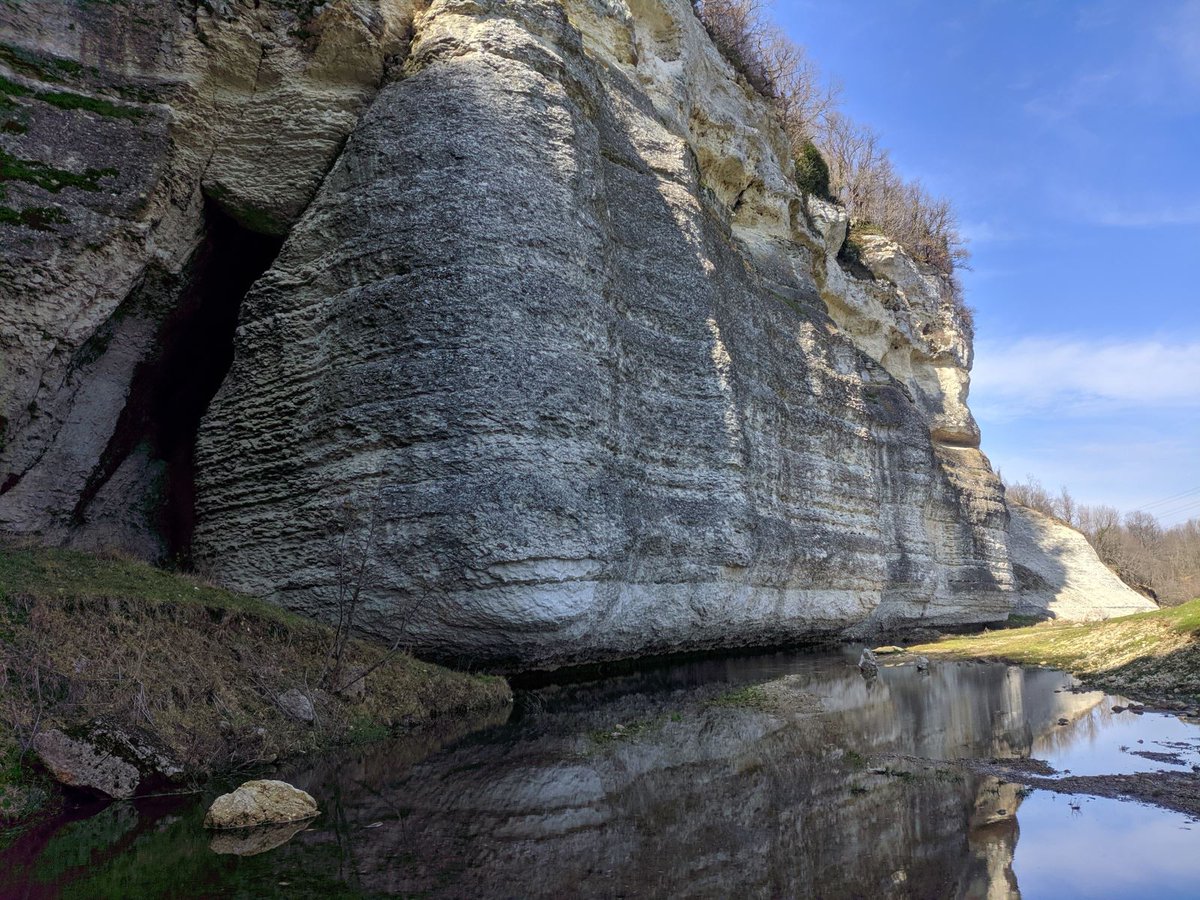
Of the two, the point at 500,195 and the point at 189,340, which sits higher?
the point at 500,195

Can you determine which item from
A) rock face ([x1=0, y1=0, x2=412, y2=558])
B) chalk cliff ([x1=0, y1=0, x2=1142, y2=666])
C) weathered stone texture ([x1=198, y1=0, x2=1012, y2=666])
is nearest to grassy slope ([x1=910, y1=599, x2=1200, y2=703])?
weathered stone texture ([x1=198, y1=0, x2=1012, y2=666])

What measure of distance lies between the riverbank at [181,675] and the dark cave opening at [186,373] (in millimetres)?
3374

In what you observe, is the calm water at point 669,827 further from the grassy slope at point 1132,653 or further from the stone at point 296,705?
the grassy slope at point 1132,653

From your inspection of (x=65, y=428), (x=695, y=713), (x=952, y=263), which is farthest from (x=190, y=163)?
(x=952, y=263)

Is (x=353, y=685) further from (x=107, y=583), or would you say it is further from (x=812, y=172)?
(x=812, y=172)

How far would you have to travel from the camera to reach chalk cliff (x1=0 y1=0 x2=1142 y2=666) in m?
12.7

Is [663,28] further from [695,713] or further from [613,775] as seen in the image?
[613,775]

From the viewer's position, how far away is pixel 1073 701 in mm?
13055

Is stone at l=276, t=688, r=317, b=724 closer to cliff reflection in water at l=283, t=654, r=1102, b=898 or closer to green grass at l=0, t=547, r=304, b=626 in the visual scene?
cliff reflection in water at l=283, t=654, r=1102, b=898

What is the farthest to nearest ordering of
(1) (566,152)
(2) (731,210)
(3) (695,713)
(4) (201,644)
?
1. (2) (731,210)
2. (1) (566,152)
3. (3) (695,713)
4. (4) (201,644)

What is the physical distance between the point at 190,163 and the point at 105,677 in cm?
1013

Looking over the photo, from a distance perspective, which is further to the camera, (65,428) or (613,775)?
(65,428)

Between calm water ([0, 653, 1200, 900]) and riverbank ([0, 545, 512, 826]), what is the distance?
692 millimetres

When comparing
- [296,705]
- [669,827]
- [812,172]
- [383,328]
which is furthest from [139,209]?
[812,172]
